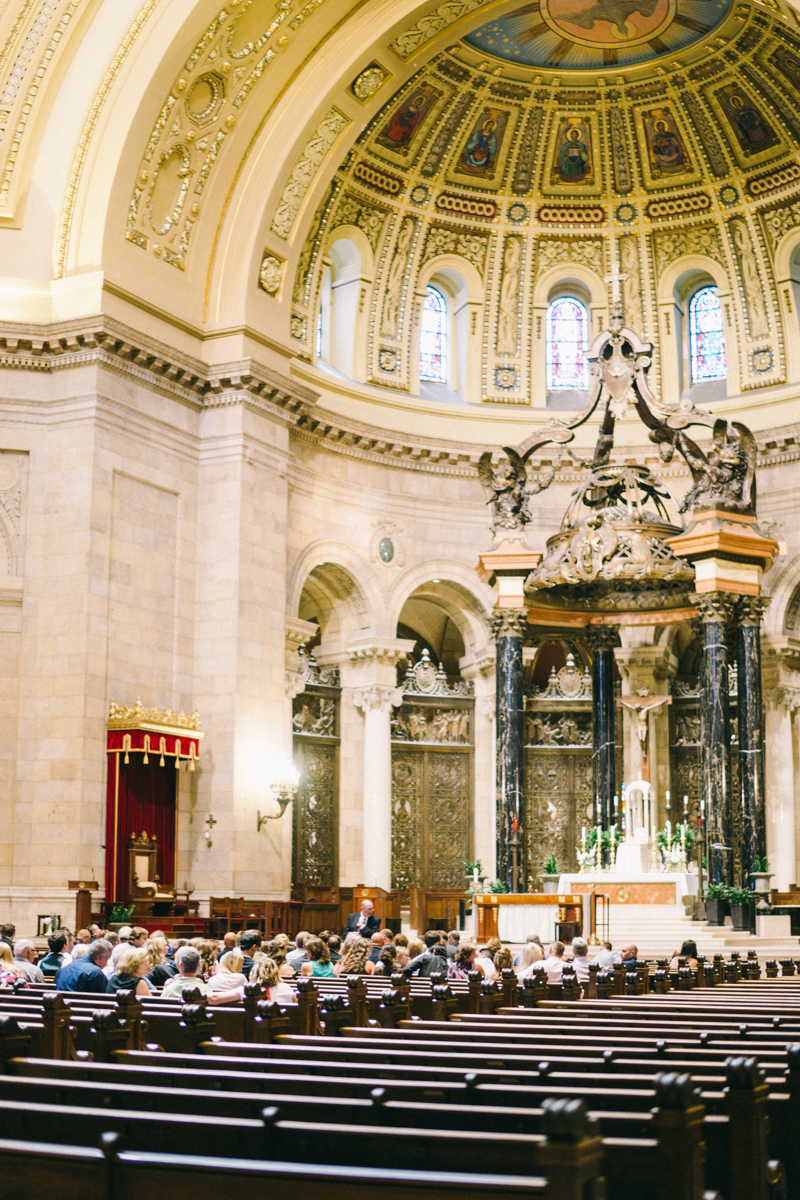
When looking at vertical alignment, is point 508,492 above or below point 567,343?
below

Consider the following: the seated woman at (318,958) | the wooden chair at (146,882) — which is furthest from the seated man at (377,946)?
the wooden chair at (146,882)

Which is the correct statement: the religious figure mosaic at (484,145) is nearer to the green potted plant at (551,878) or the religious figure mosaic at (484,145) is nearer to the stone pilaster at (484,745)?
the stone pilaster at (484,745)

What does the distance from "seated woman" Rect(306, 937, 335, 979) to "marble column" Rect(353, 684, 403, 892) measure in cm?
1531

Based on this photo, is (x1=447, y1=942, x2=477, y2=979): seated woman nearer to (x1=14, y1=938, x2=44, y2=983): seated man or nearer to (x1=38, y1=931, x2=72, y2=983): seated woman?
(x1=38, y1=931, x2=72, y2=983): seated woman

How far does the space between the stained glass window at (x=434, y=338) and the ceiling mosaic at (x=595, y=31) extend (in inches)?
216

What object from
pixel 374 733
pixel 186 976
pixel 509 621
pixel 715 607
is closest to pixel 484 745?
pixel 374 733

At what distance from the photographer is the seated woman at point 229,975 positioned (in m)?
9.86

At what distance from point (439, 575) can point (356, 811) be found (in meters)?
5.25

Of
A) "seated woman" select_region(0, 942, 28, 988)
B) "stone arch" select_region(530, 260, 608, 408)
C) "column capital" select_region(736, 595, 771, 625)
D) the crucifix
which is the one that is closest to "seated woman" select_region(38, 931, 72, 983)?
"seated woman" select_region(0, 942, 28, 988)

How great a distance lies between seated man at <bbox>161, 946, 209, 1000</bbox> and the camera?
984cm

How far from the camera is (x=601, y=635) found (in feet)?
85.2

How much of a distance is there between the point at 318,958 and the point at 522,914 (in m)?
9.45

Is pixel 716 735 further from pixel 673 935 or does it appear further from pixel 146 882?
pixel 146 882

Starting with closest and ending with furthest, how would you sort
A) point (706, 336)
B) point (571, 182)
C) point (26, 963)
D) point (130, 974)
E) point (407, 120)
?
point (130, 974), point (26, 963), point (407, 120), point (571, 182), point (706, 336)
